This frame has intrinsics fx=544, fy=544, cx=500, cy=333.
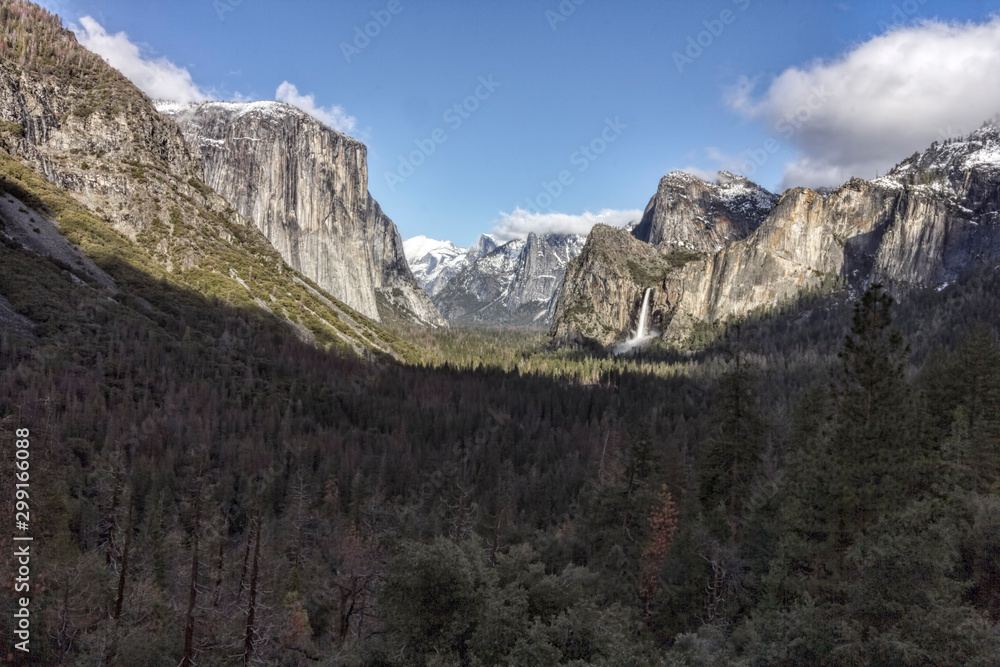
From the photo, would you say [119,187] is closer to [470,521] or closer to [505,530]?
[470,521]

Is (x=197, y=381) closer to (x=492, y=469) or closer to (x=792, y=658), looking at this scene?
(x=492, y=469)

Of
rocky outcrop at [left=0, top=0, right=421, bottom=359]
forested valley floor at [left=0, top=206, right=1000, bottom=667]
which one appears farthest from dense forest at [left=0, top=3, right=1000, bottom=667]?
rocky outcrop at [left=0, top=0, right=421, bottom=359]

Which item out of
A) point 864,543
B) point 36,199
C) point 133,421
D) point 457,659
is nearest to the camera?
point 864,543

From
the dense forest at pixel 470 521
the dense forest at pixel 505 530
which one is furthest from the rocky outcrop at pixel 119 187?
the dense forest at pixel 505 530

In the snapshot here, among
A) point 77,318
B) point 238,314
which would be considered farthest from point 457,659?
point 238,314

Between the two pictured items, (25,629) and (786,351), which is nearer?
(25,629)

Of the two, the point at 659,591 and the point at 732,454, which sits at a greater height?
the point at 732,454

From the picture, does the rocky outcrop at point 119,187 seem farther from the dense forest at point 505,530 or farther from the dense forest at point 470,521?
the dense forest at point 505,530

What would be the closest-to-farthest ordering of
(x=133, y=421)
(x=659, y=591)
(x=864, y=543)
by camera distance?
(x=864, y=543), (x=659, y=591), (x=133, y=421)
